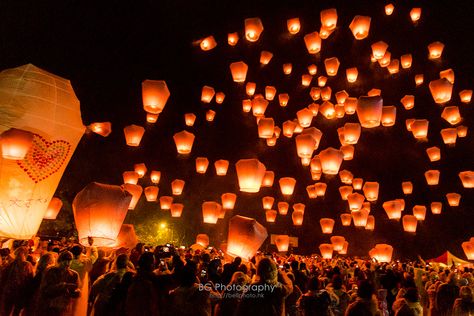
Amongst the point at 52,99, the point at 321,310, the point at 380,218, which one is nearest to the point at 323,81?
the point at 380,218

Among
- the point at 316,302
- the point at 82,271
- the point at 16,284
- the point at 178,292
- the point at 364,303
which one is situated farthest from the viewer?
the point at 82,271

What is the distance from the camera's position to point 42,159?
7.10 m

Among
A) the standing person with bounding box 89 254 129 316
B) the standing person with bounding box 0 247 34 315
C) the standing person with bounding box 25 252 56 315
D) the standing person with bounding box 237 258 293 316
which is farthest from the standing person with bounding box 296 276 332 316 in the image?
the standing person with bounding box 0 247 34 315

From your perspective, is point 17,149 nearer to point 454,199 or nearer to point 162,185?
point 454,199

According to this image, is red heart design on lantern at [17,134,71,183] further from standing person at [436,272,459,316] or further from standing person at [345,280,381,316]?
standing person at [436,272,459,316]

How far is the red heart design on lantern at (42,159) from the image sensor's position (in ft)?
22.8

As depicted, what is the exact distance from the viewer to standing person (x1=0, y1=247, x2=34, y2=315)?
4781 mm

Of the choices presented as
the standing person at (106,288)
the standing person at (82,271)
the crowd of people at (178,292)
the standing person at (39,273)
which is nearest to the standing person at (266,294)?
the crowd of people at (178,292)

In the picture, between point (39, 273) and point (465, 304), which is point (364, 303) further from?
point (39, 273)

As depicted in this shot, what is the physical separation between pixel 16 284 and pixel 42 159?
292 cm

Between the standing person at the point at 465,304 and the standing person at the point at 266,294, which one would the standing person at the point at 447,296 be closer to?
the standing person at the point at 465,304

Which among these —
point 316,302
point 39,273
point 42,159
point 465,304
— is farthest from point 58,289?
point 465,304

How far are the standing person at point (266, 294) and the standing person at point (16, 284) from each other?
9.85ft

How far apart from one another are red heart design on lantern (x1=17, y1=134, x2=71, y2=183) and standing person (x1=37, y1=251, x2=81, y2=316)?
338cm
